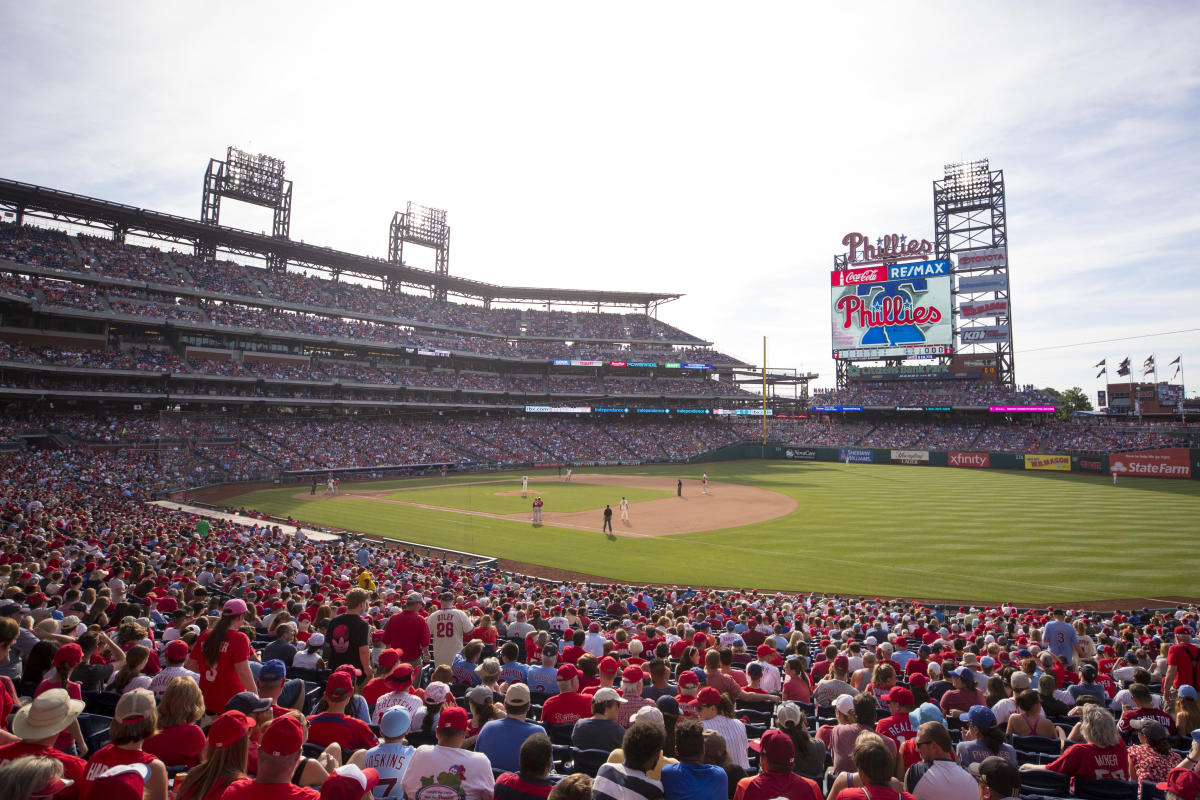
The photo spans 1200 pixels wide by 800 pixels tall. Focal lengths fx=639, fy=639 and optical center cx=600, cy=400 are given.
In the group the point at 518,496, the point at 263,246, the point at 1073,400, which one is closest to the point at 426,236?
the point at 263,246

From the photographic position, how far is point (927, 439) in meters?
74.1

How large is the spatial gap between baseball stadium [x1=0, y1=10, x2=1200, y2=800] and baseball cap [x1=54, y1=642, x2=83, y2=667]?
2 cm

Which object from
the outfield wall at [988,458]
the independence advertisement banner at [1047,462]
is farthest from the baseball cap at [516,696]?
the independence advertisement banner at [1047,462]

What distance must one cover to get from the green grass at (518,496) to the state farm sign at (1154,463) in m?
40.6

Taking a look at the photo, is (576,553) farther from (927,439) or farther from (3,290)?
(927,439)

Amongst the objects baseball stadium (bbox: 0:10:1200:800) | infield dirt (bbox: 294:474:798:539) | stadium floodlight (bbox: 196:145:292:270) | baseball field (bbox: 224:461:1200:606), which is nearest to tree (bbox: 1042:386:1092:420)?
baseball stadium (bbox: 0:10:1200:800)

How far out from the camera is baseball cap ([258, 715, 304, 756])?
3.59 meters

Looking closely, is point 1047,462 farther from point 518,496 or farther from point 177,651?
point 177,651

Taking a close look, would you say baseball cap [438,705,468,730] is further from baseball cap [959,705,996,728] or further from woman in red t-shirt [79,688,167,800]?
baseball cap [959,705,996,728]

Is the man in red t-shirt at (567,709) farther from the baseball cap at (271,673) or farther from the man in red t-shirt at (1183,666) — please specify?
the man in red t-shirt at (1183,666)

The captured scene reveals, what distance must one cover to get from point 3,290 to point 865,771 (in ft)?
196

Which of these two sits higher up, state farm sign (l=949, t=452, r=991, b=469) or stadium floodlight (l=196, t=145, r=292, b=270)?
stadium floodlight (l=196, t=145, r=292, b=270)

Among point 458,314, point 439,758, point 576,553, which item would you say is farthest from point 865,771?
point 458,314

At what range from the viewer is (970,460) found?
63.6 metres
